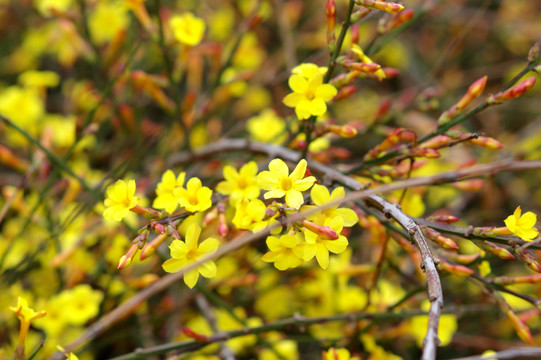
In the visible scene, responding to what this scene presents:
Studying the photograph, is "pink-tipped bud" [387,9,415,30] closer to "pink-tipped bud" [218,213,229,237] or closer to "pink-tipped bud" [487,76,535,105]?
"pink-tipped bud" [487,76,535,105]

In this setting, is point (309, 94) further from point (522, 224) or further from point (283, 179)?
point (522, 224)

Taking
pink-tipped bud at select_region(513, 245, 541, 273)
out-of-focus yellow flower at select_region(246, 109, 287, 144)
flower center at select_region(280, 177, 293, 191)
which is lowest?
out-of-focus yellow flower at select_region(246, 109, 287, 144)

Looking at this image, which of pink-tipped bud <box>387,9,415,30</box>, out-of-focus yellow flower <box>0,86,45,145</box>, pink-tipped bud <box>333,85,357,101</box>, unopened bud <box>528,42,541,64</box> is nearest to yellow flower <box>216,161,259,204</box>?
pink-tipped bud <box>333,85,357,101</box>

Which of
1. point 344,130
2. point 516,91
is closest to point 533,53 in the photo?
point 516,91

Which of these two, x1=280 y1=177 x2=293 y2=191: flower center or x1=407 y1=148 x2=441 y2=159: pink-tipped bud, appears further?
x1=407 y1=148 x2=441 y2=159: pink-tipped bud

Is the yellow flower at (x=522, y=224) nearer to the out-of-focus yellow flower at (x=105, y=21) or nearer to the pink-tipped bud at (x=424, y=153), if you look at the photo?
the pink-tipped bud at (x=424, y=153)

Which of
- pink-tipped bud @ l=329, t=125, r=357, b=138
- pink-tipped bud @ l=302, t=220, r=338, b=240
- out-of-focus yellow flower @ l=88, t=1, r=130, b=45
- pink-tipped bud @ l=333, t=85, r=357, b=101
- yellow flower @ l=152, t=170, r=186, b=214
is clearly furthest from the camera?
out-of-focus yellow flower @ l=88, t=1, r=130, b=45

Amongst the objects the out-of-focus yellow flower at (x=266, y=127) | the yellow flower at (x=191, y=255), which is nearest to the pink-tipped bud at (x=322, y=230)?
the yellow flower at (x=191, y=255)
